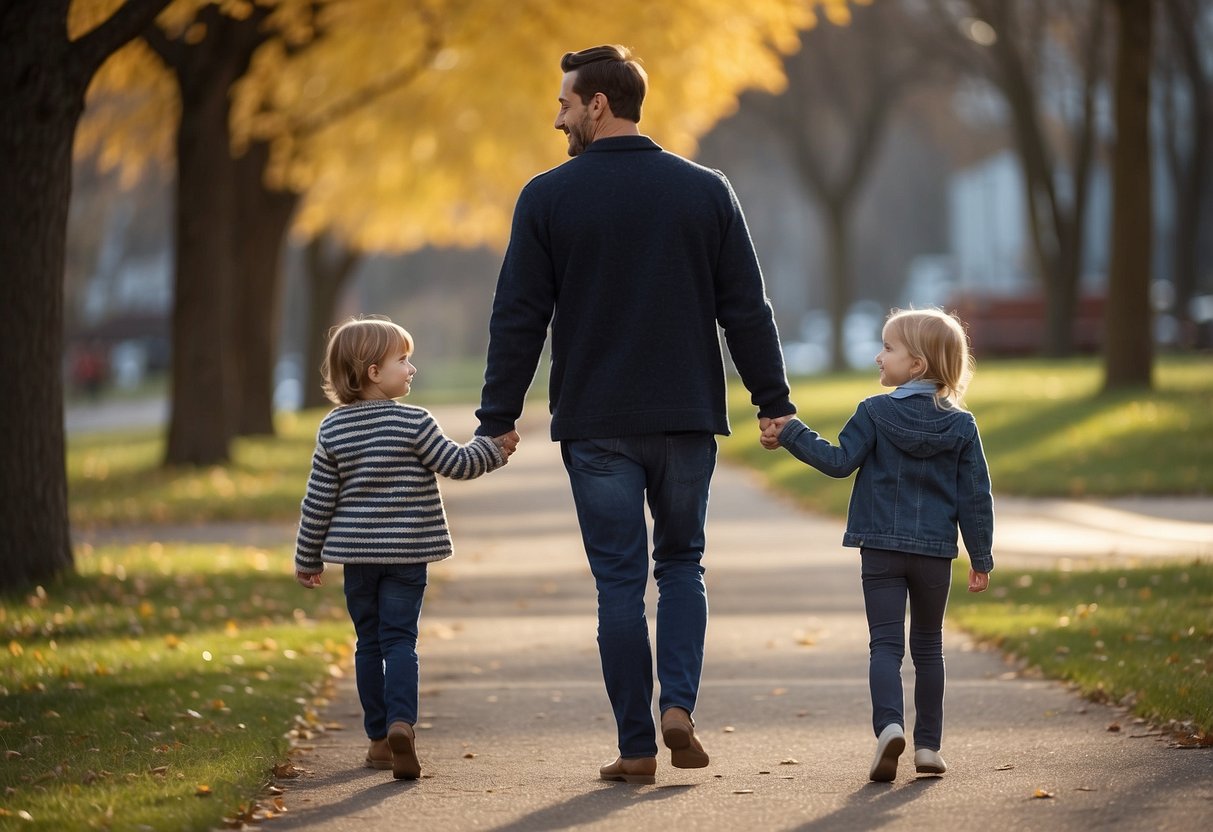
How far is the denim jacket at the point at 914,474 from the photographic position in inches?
211

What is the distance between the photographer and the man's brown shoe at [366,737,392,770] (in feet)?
19.0

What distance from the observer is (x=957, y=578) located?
35.1 ft

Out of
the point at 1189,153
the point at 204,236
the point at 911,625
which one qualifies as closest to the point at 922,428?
the point at 911,625

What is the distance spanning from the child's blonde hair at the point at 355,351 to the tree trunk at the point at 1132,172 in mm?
15637

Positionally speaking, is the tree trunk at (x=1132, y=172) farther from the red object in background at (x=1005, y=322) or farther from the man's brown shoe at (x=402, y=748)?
the red object in background at (x=1005, y=322)

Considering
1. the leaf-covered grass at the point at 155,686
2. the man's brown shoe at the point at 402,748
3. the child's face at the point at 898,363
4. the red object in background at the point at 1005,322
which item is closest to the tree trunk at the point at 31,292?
the leaf-covered grass at the point at 155,686

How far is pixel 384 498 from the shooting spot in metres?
5.59

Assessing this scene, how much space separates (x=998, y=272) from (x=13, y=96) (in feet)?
251

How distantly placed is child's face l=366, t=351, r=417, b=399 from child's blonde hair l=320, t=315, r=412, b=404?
0.02 metres

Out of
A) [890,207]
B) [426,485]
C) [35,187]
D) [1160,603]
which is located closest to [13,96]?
[35,187]

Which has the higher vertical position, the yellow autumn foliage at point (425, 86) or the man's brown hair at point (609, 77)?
the yellow autumn foliage at point (425, 86)

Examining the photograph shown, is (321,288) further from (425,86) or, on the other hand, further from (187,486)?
(187,486)

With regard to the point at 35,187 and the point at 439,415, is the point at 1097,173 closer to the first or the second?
the point at 439,415

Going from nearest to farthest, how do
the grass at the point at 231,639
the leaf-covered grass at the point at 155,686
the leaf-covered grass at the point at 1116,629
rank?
the leaf-covered grass at the point at 155,686, the grass at the point at 231,639, the leaf-covered grass at the point at 1116,629
